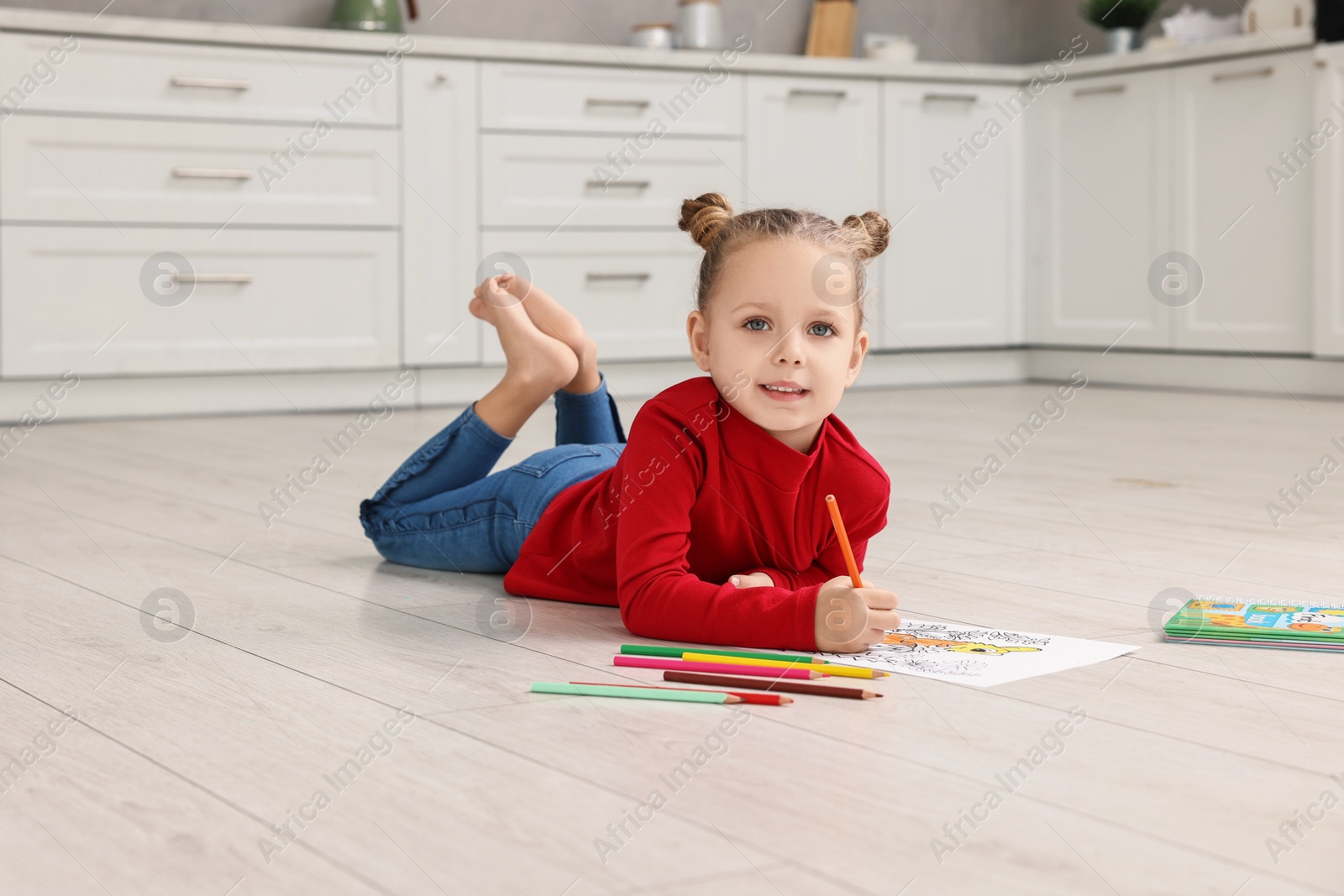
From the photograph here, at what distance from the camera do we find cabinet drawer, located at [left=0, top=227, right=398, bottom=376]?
3.22 meters

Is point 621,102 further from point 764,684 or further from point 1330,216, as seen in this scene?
point 764,684

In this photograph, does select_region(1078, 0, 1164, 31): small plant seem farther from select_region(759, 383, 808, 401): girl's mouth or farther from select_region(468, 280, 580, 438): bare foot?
select_region(759, 383, 808, 401): girl's mouth

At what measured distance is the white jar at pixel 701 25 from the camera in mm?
4113

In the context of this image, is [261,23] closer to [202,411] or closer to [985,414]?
[202,411]

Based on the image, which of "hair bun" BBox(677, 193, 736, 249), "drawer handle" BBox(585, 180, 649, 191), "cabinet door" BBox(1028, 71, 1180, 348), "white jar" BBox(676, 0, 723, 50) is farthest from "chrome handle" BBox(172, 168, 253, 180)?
"hair bun" BBox(677, 193, 736, 249)

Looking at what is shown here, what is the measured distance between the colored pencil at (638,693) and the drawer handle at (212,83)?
8.68 ft

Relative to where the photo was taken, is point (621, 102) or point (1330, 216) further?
point (621, 102)

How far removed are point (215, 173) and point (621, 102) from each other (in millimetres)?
1026

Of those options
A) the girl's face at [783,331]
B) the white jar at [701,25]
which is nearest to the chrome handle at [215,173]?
the white jar at [701,25]

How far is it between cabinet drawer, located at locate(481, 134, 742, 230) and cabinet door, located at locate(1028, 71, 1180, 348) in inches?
38.4

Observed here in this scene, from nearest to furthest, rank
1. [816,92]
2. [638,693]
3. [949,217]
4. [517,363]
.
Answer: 1. [638,693]
2. [517,363]
3. [816,92]
4. [949,217]

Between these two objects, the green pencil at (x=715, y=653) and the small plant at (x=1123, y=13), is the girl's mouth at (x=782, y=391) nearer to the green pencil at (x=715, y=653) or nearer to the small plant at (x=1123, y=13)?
the green pencil at (x=715, y=653)

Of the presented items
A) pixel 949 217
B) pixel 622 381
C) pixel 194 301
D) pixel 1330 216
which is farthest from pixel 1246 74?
pixel 194 301

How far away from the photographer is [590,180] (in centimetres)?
376
